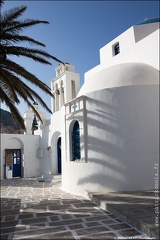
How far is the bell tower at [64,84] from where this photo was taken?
586 inches

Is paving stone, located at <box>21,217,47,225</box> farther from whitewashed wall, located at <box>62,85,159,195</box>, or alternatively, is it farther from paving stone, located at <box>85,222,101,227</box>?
whitewashed wall, located at <box>62,85,159,195</box>

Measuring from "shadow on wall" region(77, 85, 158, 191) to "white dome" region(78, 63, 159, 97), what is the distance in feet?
0.96

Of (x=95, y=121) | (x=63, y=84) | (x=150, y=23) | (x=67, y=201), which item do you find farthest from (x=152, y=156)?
(x=63, y=84)

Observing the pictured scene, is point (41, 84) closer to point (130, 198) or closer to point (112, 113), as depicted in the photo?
point (112, 113)

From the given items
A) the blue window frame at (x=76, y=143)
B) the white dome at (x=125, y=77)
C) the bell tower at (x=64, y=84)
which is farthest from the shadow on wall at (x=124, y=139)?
the bell tower at (x=64, y=84)

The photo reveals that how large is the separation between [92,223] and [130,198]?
2004 mm

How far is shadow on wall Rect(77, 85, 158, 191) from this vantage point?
25.3 ft

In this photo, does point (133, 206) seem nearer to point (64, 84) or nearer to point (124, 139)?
point (124, 139)

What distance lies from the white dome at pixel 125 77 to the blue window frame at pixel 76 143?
5.93 ft

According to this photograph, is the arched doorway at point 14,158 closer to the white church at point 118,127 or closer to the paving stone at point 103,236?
the white church at point 118,127

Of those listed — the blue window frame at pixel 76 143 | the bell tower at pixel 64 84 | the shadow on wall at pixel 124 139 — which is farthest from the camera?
the bell tower at pixel 64 84

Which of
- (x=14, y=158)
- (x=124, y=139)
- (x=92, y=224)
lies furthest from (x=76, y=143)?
(x=14, y=158)

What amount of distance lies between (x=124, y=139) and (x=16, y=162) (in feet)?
41.7

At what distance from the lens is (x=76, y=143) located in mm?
9703
